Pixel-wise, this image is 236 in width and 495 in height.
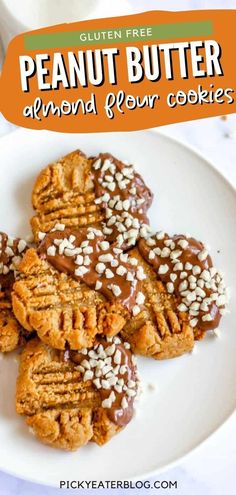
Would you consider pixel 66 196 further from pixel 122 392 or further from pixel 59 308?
pixel 122 392

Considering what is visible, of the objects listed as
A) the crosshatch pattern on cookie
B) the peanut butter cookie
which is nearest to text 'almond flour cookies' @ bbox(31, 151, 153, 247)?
the crosshatch pattern on cookie

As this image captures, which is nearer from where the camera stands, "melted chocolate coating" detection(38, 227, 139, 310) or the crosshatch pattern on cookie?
"melted chocolate coating" detection(38, 227, 139, 310)

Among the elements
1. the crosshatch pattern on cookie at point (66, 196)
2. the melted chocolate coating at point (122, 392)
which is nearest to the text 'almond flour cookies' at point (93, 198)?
the crosshatch pattern on cookie at point (66, 196)

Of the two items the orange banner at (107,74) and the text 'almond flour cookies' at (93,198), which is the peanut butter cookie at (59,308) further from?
the orange banner at (107,74)

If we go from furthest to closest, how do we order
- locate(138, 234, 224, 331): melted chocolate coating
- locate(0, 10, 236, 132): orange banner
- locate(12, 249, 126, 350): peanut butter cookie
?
locate(0, 10, 236, 132): orange banner → locate(138, 234, 224, 331): melted chocolate coating → locate(12, 249, 126, 350): peanut butter cookie

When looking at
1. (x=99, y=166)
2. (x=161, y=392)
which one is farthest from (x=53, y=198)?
(x=161, y=392)

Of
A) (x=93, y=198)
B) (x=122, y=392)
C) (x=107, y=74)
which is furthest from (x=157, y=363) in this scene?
(x=107, y=74)

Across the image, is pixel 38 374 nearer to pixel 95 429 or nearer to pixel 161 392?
pixel 95 429

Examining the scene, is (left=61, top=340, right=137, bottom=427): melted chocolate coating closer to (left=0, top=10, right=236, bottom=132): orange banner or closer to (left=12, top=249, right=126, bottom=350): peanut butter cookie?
(left=12, top=249, right=126, bottom=350): peanut butter cookie
